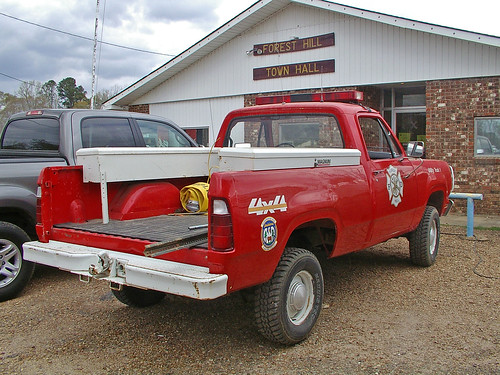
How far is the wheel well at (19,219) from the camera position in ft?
17.9

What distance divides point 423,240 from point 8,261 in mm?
4730

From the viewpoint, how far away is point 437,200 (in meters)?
6.80

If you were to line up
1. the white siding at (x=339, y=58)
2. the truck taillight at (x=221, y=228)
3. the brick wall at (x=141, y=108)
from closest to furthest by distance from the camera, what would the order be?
the truck taillight at (x=221, y=228) < the white siding at (x=339, y=58) < the brick wall at (x=141, y=108)

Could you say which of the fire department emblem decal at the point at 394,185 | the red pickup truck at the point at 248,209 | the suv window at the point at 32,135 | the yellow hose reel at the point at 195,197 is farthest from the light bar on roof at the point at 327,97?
the suv window at the point at 32,135

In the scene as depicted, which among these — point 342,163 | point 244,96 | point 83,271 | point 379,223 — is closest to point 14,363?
point 83,271

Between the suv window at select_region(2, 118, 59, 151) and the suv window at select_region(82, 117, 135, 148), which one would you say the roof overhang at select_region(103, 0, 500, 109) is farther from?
the suv window at select_region(2, 118, 59, 151)

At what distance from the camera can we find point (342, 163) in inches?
175

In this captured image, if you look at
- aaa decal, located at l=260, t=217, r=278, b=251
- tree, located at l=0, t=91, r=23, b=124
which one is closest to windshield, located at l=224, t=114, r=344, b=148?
aaa decal, located at l=260, t=217, r=278, b=251

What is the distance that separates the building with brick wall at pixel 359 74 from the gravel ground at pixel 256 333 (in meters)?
5.14

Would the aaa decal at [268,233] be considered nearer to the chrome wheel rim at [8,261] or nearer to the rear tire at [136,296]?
the rear tire at [136,296]

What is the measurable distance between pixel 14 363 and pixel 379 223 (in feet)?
11.2

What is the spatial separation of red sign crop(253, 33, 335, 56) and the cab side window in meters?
6.87

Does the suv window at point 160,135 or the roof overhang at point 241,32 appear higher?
the roof overhang at point 241,32

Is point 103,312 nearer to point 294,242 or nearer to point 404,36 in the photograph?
point 294,242
